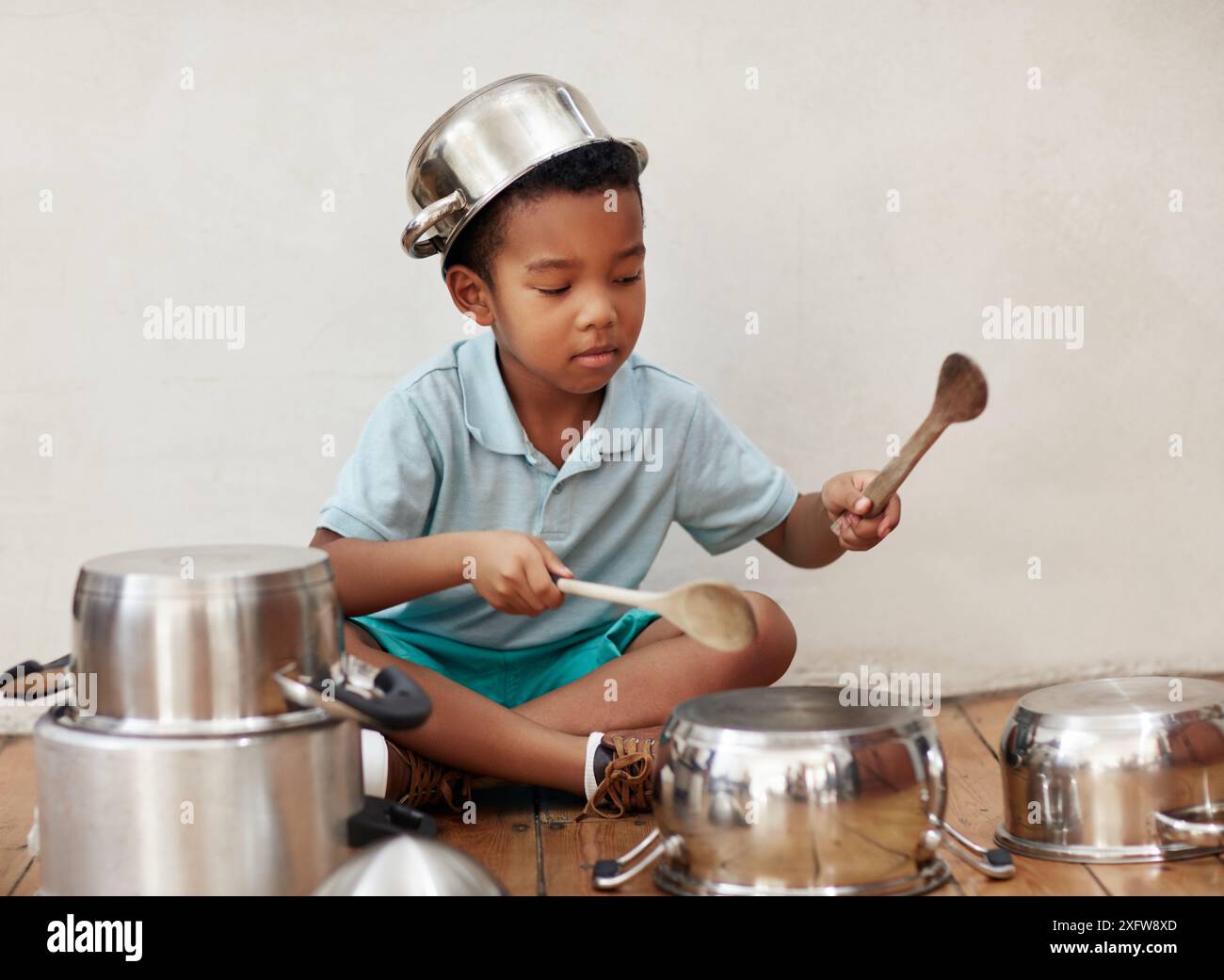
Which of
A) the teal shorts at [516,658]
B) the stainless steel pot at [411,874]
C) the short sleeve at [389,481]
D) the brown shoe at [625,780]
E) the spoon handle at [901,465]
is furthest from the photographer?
the teal shorts at [516,658]

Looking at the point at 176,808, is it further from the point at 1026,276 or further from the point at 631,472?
the point at 1026,276

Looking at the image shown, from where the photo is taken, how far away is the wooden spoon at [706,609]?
114 cm

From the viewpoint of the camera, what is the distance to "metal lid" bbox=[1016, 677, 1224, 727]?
3.79 ft

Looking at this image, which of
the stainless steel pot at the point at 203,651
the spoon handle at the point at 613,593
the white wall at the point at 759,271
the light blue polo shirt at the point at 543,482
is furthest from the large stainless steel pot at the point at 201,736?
the white wall at the point at 759,271

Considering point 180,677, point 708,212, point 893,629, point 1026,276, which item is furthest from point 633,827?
point 1026,276

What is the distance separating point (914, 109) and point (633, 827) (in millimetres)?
1028

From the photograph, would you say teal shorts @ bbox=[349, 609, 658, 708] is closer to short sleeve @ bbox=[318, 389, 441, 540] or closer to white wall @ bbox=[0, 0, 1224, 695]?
short sleeve @ bbox=[318, 389, 441, 540]

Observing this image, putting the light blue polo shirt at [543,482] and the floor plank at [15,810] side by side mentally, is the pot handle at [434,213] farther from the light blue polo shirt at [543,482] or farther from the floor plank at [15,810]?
the floor plank at [15,810]

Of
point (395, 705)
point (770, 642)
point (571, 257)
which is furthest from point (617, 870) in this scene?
point (571, 257)

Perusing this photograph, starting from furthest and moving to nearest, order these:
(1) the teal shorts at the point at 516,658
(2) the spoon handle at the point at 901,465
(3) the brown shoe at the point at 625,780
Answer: (1) the teal shorts at the point at 516,658, (3) the brown shoe at the point at 625,780, (2) the spoon handle at the point at 901,465

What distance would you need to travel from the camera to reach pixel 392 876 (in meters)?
Answer: 0.91

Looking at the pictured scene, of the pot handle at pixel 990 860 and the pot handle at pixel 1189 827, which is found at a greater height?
the pot handle at pixel 1189 827

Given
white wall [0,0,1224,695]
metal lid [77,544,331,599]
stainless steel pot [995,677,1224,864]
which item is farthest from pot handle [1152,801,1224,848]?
white wall [0,0,1224,695]

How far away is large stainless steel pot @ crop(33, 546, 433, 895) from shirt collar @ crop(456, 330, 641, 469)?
529 mm
